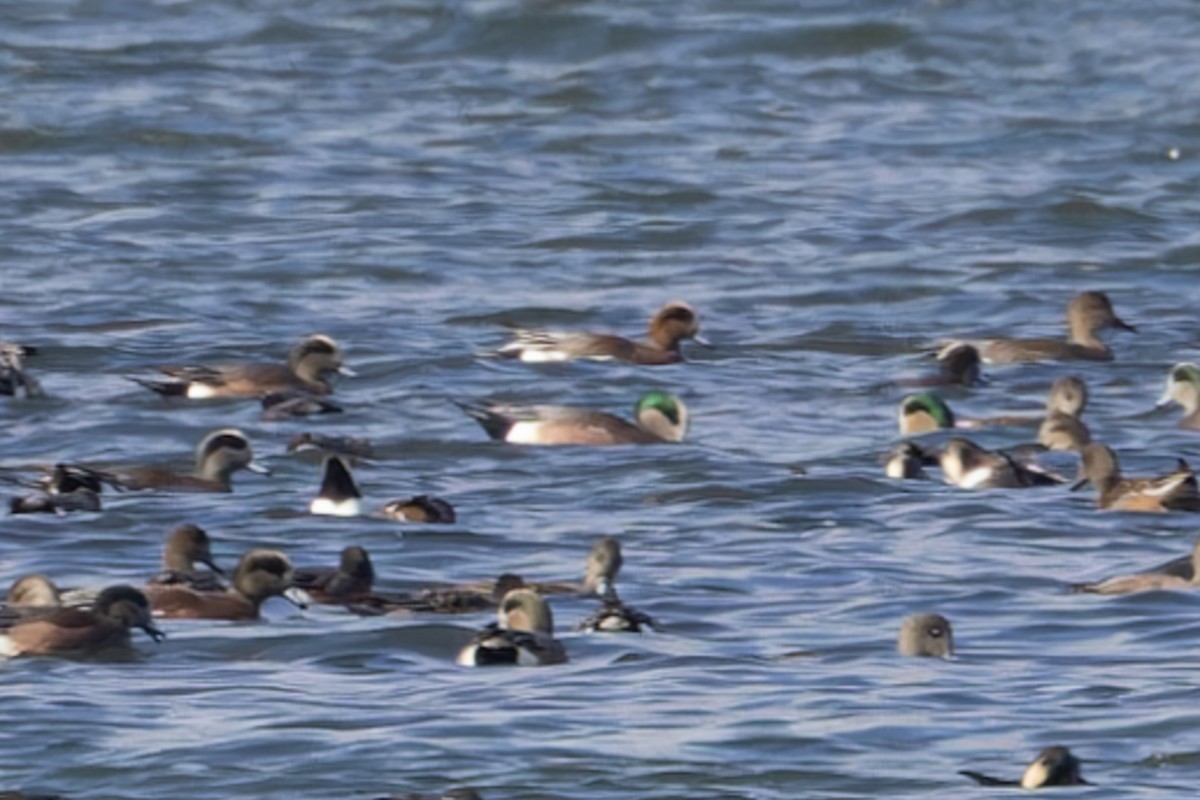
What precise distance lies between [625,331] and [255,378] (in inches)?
131

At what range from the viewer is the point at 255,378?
64.4 feet

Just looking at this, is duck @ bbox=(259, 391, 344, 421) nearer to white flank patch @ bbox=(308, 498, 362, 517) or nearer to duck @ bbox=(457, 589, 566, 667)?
white flank patch @ bbox=(308, 498, 362, 517)

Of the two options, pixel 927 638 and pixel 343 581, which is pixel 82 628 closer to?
pixel 343 581

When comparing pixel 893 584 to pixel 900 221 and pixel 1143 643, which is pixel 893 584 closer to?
pixel 1143 643

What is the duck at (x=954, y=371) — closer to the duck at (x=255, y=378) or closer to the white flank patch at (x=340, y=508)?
the duck at (x=255, y=378)

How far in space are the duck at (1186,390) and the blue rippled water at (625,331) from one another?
0.41ft

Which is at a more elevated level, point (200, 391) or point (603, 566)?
point (200, 391)

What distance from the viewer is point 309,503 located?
16.7m

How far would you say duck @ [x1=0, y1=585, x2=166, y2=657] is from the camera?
42.5 ft

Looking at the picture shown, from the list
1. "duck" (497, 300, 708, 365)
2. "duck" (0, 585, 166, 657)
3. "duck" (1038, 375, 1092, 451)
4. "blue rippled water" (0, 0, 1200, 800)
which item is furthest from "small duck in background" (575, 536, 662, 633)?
"duck" (497, 300, 708, 365)

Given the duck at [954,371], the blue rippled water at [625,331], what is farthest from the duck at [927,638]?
the duck at [954,371]

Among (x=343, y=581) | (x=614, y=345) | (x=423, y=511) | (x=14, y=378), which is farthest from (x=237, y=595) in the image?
(x=614, y=345)

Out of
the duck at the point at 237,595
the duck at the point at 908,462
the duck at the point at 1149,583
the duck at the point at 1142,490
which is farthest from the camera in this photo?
the duck at the point at 908,462

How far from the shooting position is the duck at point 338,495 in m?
16.2
